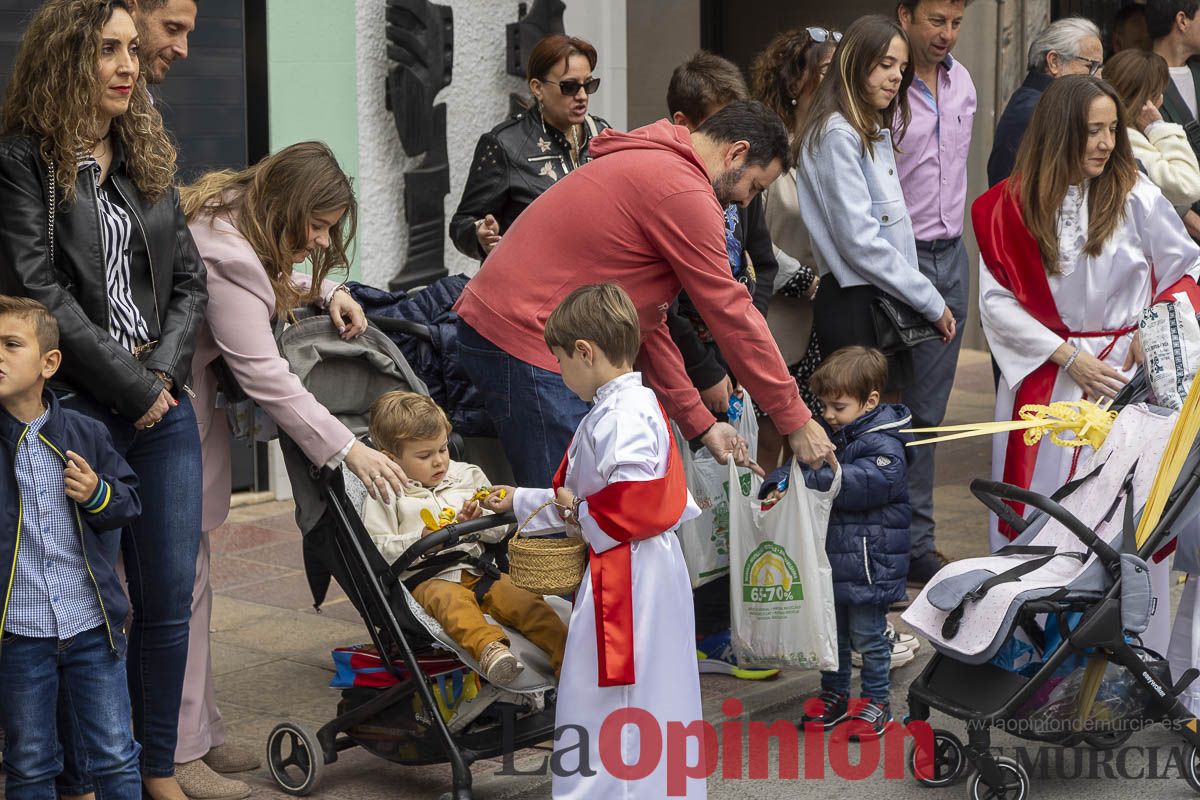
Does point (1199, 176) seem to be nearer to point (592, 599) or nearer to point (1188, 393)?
point (1188, 393)

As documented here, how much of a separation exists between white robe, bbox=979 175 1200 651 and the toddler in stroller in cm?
204

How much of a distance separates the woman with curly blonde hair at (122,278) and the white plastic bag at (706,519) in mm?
1718

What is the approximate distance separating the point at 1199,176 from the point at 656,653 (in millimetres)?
4061

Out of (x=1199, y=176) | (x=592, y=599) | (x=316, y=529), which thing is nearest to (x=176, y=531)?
(x=316, y=529)

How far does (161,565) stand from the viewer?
4.07 meters

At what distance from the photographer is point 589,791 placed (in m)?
3.96

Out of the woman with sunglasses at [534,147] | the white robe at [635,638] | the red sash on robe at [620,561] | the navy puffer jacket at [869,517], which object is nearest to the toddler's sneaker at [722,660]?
the navy puffer jacket at [869,517]

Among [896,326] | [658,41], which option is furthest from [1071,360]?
[658,41]

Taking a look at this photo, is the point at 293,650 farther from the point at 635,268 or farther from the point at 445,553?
the point at 635,268

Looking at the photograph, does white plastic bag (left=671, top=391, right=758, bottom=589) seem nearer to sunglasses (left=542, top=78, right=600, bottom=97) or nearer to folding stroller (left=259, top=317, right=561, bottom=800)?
folding stroller (left=259, top=317, right=561, bottom=800)

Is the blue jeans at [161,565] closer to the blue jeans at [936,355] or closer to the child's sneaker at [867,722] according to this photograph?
the child's sneaker at [867,722]

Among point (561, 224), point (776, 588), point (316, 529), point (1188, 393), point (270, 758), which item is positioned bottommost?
point (270, 758)

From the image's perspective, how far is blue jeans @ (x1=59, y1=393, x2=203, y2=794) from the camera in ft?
13.2

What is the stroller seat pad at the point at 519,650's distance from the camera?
413cm
